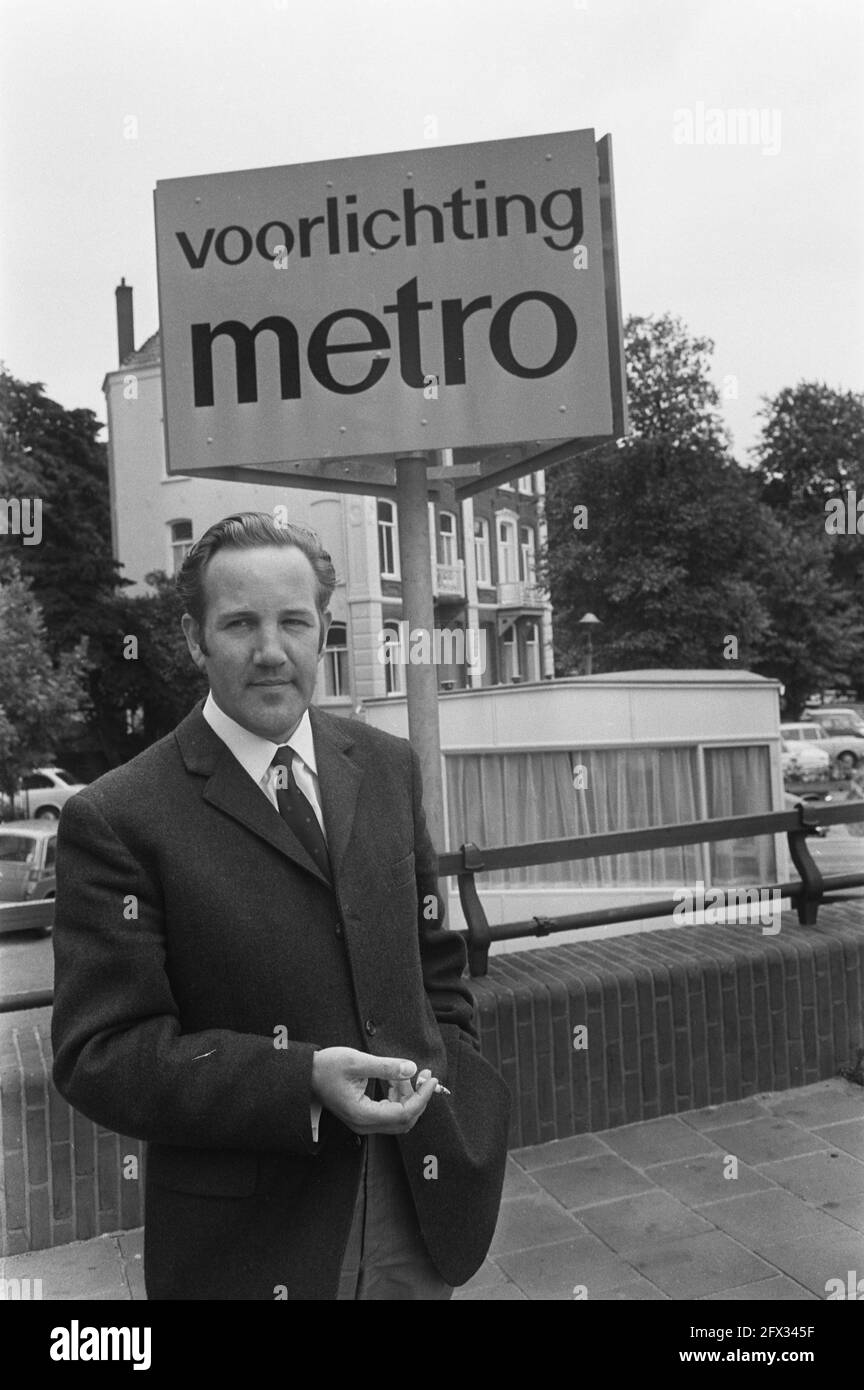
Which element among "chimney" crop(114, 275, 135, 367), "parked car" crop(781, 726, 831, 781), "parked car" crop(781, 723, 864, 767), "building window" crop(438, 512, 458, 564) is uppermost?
"chimney" crop(114, 275, 135, 367)

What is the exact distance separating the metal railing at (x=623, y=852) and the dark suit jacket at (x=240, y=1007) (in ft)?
5.54

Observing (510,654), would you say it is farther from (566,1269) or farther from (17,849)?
(566,1269)

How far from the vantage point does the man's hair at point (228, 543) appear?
1.57 meters

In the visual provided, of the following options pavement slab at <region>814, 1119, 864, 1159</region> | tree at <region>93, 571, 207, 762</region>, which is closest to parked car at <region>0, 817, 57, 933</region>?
pavement slab at <region>814, 1119, 864, 1159</region>

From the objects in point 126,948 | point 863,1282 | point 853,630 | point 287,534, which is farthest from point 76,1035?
point 853,630

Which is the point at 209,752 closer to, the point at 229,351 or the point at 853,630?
the point at 229,351

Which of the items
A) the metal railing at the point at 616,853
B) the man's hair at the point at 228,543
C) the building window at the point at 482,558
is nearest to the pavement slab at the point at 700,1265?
the metal railing at the point at 616,853

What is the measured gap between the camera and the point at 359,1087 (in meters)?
1.43

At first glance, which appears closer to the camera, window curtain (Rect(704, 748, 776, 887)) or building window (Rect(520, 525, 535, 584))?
window curtain (Rect(704, 748, 776, 887))

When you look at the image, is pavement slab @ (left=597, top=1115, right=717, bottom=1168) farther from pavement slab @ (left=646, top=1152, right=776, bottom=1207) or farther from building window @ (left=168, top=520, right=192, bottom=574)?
building window @ (left=168, top=520, right=192, bottom=574)

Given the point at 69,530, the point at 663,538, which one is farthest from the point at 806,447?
the point at 69,530

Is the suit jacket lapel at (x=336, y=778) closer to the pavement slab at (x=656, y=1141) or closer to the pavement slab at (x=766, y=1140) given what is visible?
the pavement slab at (x=656, y=1141)

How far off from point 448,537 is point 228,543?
31.9 m

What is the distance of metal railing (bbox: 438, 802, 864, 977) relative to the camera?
141 inches
